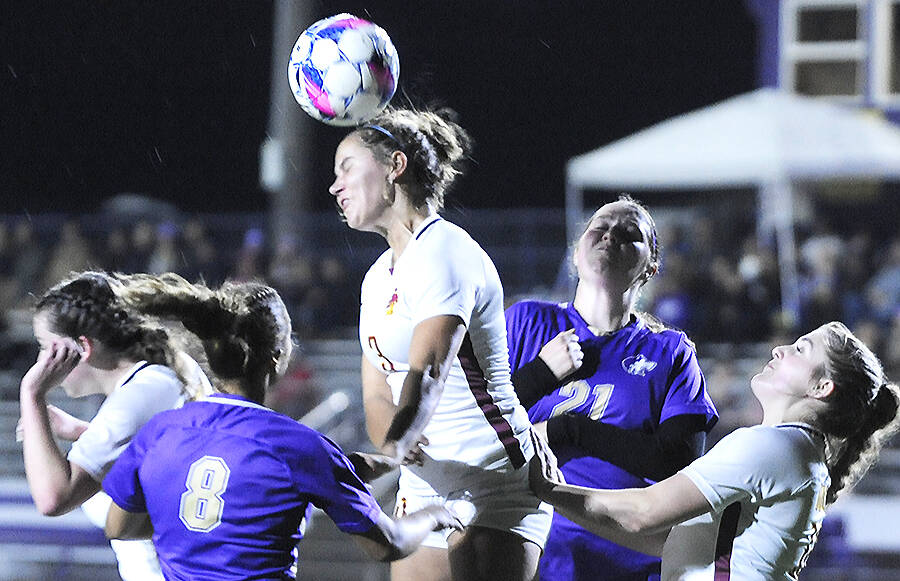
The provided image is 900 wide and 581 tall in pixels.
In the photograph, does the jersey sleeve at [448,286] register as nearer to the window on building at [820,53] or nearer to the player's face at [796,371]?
the player's face at [796,371]

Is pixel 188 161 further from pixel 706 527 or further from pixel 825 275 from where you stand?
pixel 706 527

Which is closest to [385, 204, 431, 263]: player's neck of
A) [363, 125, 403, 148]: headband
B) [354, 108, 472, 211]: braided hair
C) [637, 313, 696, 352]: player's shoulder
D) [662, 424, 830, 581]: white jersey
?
[354, 108, 472, 211]: braided hair

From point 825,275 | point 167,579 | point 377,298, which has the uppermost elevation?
point 377,298

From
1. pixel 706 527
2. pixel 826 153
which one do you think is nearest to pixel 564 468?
pixel 706 527

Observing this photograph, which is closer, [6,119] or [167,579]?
[167,579]

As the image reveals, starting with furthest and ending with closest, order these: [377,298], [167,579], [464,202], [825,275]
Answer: [464,202] → [825,275] → [377,298] → [167,579]

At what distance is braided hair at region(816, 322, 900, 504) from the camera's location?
3182 mm

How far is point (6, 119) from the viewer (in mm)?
34062

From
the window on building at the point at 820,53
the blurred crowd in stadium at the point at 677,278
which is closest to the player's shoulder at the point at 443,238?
the blurred crowd in stadium at the point at 677,278

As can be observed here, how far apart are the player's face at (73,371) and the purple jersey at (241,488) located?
2.14ft

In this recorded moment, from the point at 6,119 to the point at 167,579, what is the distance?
33.5 m

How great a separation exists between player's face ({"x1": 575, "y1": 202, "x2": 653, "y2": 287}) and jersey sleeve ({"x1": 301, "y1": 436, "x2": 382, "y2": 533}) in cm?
119

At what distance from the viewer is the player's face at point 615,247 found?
3.84 m

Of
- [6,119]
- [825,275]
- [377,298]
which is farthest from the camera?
[6,119]
